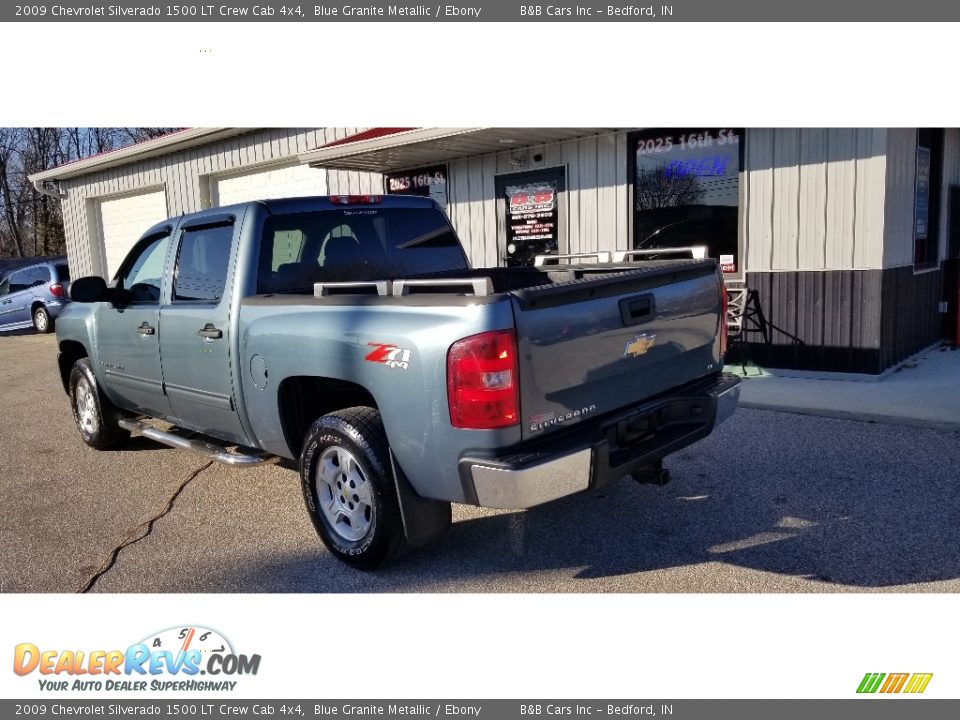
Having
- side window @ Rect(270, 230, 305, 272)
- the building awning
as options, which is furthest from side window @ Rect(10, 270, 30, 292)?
side window @ Rect(270, 230, 305, 272)

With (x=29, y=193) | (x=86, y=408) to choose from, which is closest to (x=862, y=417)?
(x=86, y=408)

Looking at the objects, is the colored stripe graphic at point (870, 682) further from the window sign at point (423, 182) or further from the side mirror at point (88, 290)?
the window sign at point (423, 182)

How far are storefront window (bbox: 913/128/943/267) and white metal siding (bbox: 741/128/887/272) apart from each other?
1683 millimetres

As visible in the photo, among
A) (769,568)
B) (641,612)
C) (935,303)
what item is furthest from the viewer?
(935,303)

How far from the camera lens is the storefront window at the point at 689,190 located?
8.75 metres

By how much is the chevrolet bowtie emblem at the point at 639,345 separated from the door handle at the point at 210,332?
2395 mm

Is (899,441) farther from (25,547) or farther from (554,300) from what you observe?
(25,547)

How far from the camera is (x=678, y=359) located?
4.14 m

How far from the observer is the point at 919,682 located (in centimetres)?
298

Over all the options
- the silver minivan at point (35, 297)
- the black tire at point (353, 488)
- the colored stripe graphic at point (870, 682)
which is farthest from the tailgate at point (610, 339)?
the silver minivan at point (35, 297)

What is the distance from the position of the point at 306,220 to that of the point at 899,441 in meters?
4.70

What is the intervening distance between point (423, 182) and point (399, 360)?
9.11 meters

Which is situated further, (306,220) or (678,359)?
(306,220)

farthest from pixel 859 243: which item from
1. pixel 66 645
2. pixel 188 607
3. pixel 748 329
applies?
pixel 66 645
